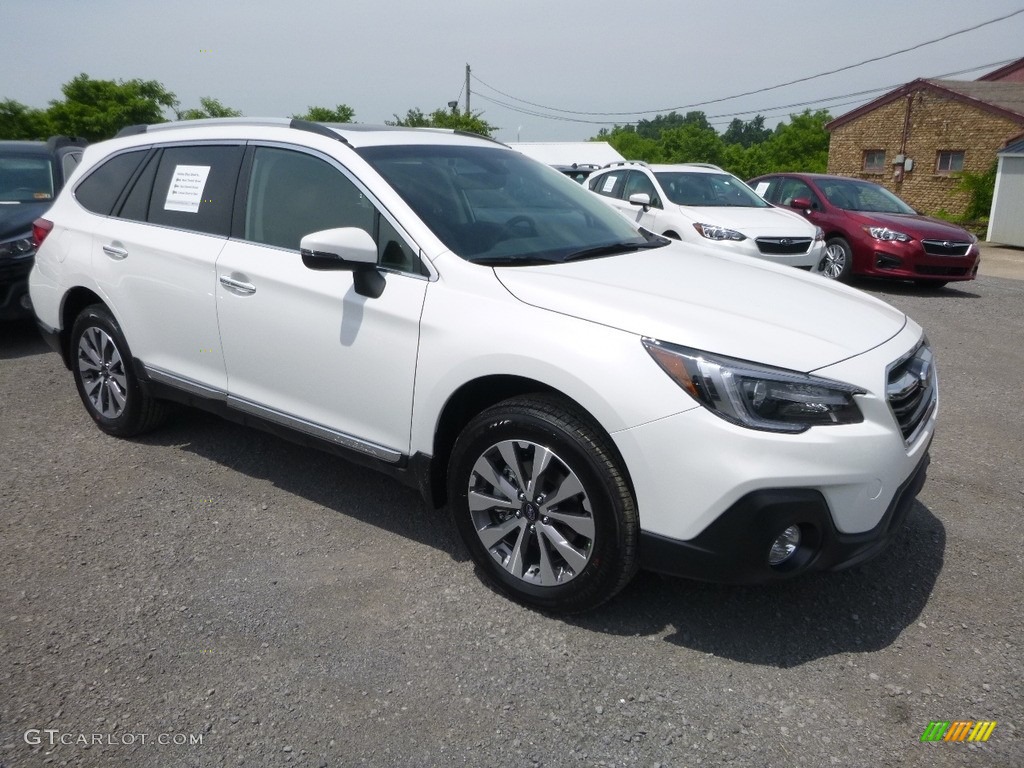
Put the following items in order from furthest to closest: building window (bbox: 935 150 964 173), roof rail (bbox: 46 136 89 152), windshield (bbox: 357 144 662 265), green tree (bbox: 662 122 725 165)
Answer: green tree (bbox: 662 122 725 165) → building window (bbox: 935 150 964 173) → roof rail (bbox: 46 136 89 152) → windshield (bbox: 357 144 662 265)

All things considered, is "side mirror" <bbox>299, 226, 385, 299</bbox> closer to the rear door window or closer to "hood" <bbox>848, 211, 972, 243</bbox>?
the rear door window

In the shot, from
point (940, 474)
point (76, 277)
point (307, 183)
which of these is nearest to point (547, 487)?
point (307, 183)

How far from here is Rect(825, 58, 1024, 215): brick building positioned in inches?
1150

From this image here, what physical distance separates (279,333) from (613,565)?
1805mm

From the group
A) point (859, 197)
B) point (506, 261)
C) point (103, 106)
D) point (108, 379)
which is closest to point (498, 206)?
point (506, 261)

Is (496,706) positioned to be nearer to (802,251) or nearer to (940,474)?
(940,474)

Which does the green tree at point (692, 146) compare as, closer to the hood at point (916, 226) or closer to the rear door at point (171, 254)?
the hood at point (916, 226)

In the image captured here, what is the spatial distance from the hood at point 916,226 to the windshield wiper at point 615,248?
8092mm

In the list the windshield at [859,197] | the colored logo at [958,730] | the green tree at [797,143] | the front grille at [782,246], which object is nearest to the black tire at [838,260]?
the windshield at [859,197]

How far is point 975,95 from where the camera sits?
29.9 meters

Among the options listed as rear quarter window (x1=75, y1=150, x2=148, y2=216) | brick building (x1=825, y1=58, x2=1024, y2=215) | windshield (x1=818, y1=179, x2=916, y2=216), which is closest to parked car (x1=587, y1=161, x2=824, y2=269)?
windshield (x1=818, y1=179, x2=916, y2=216)

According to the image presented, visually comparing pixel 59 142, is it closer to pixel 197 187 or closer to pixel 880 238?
pixel 197 187

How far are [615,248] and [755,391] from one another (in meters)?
1.36

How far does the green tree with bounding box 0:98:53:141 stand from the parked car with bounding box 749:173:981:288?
91.8ft
